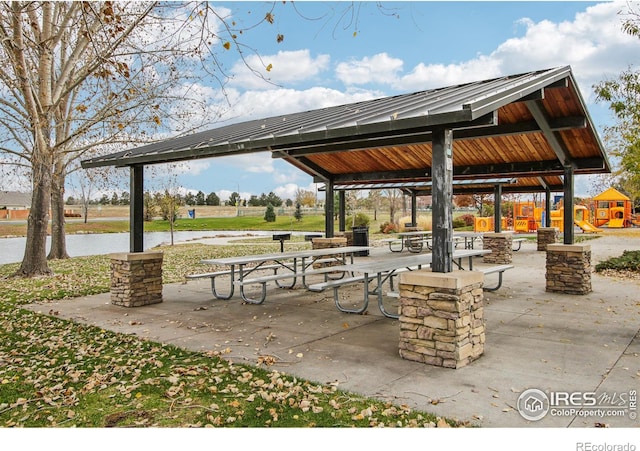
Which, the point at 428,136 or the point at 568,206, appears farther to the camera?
the point at 568,206

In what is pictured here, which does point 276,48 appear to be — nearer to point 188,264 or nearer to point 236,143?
point 236,143

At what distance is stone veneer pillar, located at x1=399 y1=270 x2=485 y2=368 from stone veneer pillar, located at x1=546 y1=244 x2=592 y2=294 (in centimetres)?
415

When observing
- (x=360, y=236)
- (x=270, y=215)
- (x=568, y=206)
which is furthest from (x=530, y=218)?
(x=270, y=215)

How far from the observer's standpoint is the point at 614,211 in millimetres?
29234

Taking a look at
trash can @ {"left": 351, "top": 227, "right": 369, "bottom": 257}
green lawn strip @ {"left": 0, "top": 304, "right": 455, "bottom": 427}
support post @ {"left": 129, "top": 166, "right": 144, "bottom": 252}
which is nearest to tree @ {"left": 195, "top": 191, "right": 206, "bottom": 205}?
trash can @ {"left": 351, "top": 227, "right": 369, "bottom": 257}

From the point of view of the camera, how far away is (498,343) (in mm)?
4879

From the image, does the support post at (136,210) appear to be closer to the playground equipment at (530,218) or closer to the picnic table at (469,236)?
the picnic table at (469,236)

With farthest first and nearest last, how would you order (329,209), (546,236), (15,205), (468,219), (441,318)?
(468,219) < (15,205) < (546,236) < (329,209) < (441,318)

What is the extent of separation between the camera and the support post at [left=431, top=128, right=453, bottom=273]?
4336mm

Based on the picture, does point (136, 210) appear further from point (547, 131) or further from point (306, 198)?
point (306, 198)

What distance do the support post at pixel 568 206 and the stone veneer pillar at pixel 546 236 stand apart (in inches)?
317

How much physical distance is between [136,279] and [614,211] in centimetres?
3074

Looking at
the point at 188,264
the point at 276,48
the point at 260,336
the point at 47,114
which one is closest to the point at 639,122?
the point at 276,48

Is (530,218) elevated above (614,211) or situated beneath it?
situated beneath
